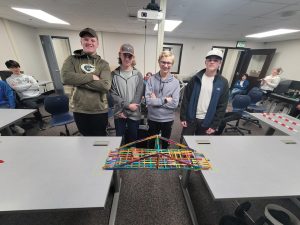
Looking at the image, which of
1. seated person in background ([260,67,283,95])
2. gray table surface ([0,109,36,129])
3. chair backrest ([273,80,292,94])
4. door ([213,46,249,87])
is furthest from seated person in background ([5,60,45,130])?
door ([213,46,249,87])

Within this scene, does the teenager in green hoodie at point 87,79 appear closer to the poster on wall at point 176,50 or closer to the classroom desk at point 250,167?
the classroom desk at point 250,167

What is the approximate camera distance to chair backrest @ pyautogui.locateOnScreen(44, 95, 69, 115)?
2391 millimetres

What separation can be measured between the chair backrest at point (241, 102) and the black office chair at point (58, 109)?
11.3 feet

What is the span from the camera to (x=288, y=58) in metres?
5.21

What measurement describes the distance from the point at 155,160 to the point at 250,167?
729mm

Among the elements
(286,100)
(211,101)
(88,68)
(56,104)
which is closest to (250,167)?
(211,101)

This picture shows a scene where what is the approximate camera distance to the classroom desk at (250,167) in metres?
0.84

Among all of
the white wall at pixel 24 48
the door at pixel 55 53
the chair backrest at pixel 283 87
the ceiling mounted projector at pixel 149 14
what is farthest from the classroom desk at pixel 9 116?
the chair backrest at pixel 283 87

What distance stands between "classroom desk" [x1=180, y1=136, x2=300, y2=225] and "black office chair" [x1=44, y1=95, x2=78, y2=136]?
215 centimetres

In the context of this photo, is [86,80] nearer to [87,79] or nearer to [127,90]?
[87,79]

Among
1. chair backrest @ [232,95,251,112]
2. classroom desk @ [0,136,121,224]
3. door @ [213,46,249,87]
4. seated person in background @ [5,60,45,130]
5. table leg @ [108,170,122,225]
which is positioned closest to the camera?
classroom desk @ [0,136,121,224]

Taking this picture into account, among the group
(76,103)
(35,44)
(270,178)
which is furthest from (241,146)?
(35,44)

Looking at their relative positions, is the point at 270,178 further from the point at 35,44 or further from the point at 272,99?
the point at 35,44

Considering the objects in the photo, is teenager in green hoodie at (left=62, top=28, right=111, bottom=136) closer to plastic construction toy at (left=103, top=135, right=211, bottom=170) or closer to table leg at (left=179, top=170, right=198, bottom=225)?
plastic construction toy at (left=103, top=135, right=211, bottom=170)
